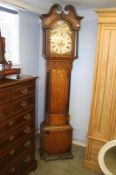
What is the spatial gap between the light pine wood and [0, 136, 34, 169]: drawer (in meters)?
0.77

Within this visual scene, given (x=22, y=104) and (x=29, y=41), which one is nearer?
(x=22, y=104)

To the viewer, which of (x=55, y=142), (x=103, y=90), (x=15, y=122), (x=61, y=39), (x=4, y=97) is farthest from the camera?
→ (x=55, y=142)

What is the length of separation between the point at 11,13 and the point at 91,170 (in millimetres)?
2228

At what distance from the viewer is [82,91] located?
9.21ft

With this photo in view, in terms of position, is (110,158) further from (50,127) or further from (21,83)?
(21,83)

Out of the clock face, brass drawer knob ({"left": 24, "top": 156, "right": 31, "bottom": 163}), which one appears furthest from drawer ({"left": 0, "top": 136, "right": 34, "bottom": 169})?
the clock face

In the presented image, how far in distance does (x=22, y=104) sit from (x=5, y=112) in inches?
9.9

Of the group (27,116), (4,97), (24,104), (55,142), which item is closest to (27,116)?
(27,116)

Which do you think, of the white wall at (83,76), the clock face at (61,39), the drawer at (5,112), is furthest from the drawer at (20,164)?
the clock face at (61,39)

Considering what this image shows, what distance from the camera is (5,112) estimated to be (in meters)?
1.73

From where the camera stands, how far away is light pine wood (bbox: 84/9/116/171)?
6.65 feet

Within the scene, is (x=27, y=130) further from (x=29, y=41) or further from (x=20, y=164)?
(x=29, y=41)

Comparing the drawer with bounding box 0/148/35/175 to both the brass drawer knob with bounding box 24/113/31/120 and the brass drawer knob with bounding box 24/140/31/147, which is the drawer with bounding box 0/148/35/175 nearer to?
the brass drawer knob with bounding box 24/140/31/147

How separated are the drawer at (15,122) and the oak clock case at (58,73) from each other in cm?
48
